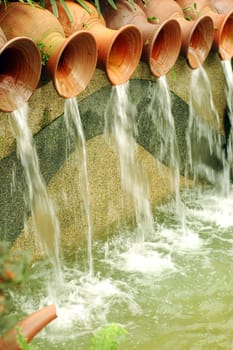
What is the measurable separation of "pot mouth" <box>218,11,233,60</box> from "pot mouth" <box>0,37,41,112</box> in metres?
2.08

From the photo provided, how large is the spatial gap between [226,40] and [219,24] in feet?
0.85

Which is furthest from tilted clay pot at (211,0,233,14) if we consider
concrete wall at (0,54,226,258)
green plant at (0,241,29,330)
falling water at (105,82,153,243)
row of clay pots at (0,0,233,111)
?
green plant at (0,241,29,330)

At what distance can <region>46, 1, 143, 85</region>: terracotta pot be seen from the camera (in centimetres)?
387

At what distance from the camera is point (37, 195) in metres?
3.90

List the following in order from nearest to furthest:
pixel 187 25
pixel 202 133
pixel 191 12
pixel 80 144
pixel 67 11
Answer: pixel 67 11
pixel 80 144
pixel 187 25
pixel 191 12
pixel 202 133

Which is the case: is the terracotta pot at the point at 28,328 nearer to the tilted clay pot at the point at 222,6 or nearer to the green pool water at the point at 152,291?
the green pool water at the point at 152,291

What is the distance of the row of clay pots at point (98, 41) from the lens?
3371mm

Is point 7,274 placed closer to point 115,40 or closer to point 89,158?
point 115,40

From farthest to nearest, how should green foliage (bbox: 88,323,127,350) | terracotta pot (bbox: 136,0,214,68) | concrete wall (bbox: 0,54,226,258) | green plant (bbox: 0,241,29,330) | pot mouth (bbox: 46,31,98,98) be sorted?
1. terracotta pot (bbox: 136,0,214,68)
2. concrete wall (bbox: 0,54,226,258)
3. pot mouth (bbox: 46,31,98,98)
4. green foliage (bbox: 88,323,127,350)
5. green plant (bbox: 0,241,29,330)

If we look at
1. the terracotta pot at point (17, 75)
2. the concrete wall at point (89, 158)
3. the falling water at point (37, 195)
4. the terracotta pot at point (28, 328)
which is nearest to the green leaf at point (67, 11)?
the concrete wall at point (89, 158)

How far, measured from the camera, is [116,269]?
3967 mm

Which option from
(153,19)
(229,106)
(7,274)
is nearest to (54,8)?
(153,19)

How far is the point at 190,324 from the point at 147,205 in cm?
169

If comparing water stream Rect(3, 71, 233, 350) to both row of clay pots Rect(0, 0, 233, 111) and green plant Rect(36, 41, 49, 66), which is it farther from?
green plant Rect(36, 41, 49, 66)
